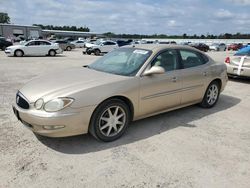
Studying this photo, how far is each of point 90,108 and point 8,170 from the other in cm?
133

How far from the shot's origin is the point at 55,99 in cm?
346

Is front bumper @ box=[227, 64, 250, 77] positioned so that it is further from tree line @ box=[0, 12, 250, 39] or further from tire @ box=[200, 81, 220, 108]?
tree line @ box=[0, 12, 250, 39]

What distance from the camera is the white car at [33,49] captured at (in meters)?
20.5

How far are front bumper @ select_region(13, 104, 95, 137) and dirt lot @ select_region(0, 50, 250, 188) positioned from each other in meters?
0.33

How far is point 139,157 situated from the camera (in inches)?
140

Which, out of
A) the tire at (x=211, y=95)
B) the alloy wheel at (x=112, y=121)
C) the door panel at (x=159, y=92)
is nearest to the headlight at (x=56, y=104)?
the alloy wheel at (x=112, y=121)

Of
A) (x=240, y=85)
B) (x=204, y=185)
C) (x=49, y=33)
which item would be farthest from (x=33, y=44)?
(x=49, y=33)

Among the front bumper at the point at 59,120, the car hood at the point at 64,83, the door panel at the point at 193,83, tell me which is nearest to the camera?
the front bumper at the point at 59,120

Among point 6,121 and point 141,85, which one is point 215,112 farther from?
point 6,121

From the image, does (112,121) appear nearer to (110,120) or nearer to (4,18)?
(110,120)

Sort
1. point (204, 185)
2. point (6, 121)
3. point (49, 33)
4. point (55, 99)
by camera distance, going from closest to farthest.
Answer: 1. point (204, 185)
2. point (55, 99)
3. point (6, 121)
4. point (49, 33)

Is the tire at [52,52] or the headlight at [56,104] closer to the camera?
the headlight at [56,104]

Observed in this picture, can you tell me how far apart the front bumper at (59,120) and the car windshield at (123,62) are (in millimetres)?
1085

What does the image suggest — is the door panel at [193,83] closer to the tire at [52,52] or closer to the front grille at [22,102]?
the front grille at [22,102]
